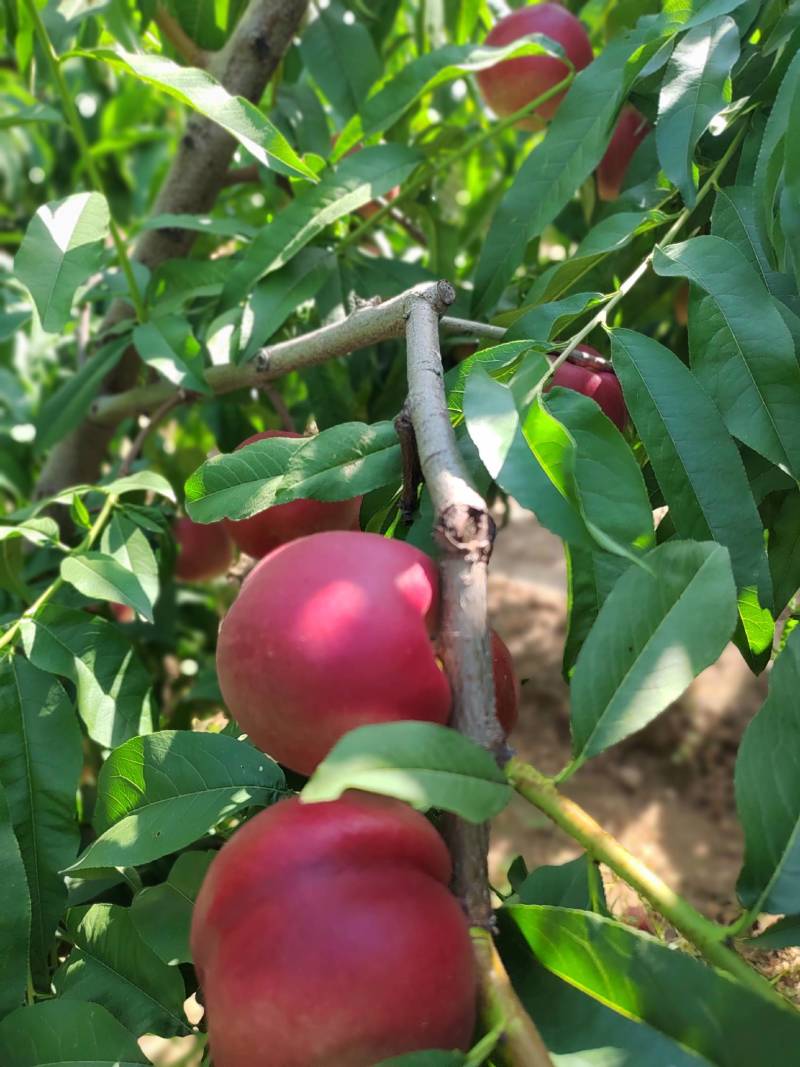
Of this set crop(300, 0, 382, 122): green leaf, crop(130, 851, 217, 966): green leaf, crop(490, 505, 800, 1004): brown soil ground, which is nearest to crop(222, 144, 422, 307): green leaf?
crop(300, 0, 382, 122): green leaf

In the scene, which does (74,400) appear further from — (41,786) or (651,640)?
(651,640)

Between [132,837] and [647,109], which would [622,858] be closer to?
[132,837]

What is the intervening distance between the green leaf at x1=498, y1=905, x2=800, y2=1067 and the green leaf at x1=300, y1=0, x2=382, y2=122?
830 millimetres

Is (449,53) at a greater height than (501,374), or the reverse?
(449,53)

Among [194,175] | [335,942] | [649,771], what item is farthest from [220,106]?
[649,771]

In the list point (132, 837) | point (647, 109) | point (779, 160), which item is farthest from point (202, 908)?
point (647, 109)

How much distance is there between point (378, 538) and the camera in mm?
455

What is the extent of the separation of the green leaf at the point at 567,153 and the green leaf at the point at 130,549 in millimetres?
357

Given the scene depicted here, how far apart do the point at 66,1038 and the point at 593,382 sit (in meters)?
0.48

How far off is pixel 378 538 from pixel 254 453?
14 cm

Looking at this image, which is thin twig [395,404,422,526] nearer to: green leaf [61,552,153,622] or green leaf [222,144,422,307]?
green leaf [61,552,153,622]

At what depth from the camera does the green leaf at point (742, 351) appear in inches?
22.1

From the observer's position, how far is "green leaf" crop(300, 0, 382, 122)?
3.27 ft

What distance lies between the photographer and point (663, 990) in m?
0.37
